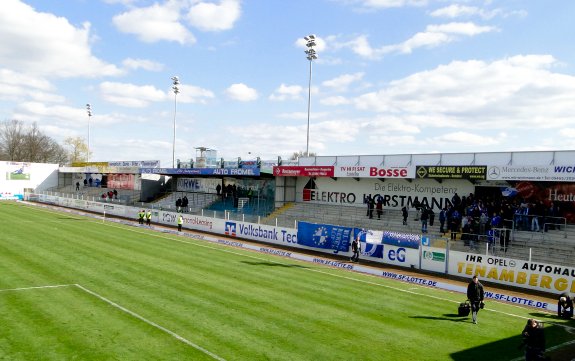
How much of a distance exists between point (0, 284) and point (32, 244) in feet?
32.0

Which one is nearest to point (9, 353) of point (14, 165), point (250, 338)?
point (250, 338)

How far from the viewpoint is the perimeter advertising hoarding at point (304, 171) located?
38.3 m

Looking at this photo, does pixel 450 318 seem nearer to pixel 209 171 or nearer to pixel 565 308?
pixel 565 308

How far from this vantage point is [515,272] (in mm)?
21891

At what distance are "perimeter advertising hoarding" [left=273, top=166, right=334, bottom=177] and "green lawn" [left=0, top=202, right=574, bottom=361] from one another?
1580 cm

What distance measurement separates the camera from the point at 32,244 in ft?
81.5

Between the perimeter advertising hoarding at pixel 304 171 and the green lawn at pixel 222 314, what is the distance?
51.8 ft

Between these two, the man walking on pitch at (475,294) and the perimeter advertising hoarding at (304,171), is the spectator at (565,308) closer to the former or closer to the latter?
the man walking on pitch at (475,294)

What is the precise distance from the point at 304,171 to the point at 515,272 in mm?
20769

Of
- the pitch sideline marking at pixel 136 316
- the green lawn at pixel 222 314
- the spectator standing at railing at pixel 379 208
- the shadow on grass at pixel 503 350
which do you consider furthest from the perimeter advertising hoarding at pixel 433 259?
the pitch sideline marking at pixel 136 316

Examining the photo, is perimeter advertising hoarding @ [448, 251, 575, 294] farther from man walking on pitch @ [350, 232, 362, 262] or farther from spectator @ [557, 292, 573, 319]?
man walking on pitch @ [350, 232, 362, 262]

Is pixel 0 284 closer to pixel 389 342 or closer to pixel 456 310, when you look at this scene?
pixel 389 342

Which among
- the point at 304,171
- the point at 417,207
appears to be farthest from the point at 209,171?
the point at 417,207

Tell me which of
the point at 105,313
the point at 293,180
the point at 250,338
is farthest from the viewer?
the point at 293,180
